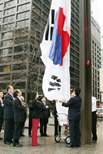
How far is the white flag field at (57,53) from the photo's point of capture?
637cm

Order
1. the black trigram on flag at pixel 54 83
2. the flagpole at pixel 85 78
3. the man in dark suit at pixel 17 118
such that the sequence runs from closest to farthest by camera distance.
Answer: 1. the man in dark suit at pixel 17 118
2. the black trigram on flag at pixel 54 83
3. the flagpole at pixel 85 78

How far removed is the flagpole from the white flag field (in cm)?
54

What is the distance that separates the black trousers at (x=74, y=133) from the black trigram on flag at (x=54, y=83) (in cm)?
124

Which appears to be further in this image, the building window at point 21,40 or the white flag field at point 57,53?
the building window at point 21,40

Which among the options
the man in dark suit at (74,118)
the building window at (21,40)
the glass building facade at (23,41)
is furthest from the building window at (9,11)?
the man in dark suit at (74,118)

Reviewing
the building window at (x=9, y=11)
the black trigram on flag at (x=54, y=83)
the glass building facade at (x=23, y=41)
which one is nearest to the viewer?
the black trigram on flag at (x=54, y=83)

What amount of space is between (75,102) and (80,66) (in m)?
1.53

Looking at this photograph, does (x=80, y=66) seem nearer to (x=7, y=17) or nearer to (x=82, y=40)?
(x=82, y=40)

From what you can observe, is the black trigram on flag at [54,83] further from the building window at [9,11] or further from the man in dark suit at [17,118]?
the building window at [9,11]

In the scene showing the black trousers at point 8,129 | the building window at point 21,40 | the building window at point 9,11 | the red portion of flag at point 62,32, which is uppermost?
the building window at point 9,11

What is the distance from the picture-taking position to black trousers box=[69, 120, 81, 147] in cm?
604

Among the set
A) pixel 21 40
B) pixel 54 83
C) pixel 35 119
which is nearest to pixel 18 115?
pixel 35 119

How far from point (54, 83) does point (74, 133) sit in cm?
177

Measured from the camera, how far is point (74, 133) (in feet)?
19.8
